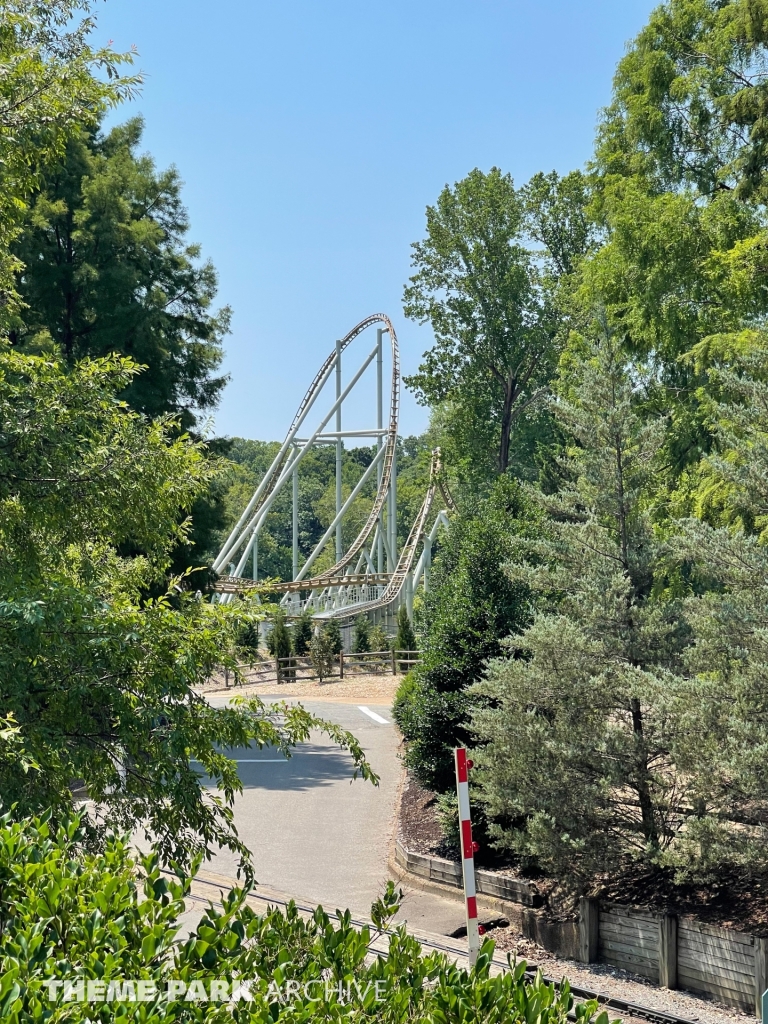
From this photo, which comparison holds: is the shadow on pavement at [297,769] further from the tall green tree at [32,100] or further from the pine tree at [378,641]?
the pine tree at [378,641]

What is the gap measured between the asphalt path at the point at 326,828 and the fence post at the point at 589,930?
50.0 inches

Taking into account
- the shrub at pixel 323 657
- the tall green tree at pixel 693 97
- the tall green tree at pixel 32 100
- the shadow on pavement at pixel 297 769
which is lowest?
the shadow on pavement at pixel 297 769

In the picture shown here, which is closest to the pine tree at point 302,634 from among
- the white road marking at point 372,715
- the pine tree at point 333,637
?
the pine tree at point 333,637

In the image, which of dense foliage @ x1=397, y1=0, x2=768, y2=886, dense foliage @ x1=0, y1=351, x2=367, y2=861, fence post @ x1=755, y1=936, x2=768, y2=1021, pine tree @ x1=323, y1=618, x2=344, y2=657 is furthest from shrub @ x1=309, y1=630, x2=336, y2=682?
dense foliage @ x1=0, y1=351, x2=367, y2=861

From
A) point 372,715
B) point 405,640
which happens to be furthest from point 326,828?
point 405,640

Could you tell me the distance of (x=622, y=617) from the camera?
9383mm

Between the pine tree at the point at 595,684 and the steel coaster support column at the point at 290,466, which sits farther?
the steel coaster support column at the point at 290,466

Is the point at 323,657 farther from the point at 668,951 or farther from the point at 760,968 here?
the point at 760,968

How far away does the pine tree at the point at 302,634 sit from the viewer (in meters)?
32.2

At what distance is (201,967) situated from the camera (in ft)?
8.97

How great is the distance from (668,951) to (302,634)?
82.0ft

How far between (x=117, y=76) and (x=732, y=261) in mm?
10672

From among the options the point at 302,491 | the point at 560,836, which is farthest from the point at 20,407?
the point at 302,491

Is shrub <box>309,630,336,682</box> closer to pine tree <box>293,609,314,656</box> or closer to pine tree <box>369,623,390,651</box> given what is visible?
pine tree <box>293,609,314,656</box>
